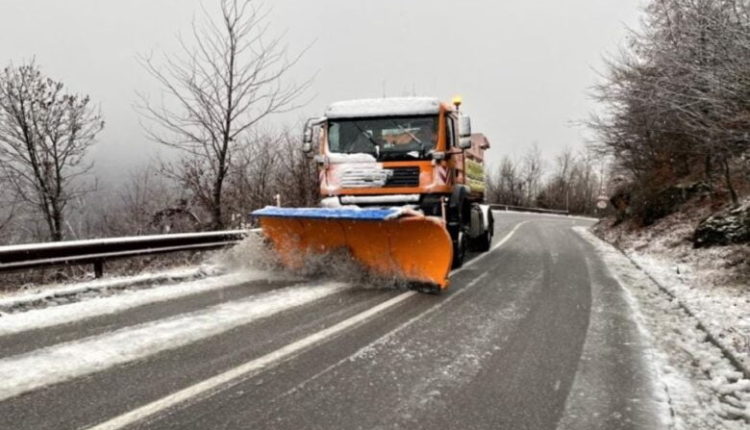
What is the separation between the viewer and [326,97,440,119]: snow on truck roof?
9141mm

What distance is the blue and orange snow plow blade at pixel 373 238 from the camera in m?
7.28

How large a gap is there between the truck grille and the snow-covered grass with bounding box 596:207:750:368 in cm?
416

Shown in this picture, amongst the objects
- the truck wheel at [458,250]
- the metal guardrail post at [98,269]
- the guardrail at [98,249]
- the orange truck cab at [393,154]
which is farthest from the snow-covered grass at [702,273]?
the metal guardrail post at [98,269]

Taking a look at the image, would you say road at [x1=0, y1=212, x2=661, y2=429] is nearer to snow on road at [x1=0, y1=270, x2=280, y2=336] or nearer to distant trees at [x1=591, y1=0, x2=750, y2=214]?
snow on road at [x1=0, y1=270, x2=280, y2=336]

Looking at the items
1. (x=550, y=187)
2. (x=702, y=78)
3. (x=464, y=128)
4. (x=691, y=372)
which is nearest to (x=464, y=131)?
(x=464, y=128)

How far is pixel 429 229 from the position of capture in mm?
7328

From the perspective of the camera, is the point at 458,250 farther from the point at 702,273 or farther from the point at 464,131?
the point at 702,273

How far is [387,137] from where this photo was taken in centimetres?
909

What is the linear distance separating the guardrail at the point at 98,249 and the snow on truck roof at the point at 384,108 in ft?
9.39

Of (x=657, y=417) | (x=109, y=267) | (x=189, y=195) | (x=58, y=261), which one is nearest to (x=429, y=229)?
(x=657, y=417)

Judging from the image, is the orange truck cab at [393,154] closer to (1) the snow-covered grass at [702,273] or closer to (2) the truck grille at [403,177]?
(2) the truck grille at [403,177]

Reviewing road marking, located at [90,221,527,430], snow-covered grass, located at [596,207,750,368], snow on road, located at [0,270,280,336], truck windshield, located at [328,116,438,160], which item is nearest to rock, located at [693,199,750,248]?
snow-covered grass, located at [596,207,750,368]

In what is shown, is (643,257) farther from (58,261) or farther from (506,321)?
(58,261)

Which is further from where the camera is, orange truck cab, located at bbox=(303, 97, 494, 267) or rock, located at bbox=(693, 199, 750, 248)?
rock, located at bbox=(693, 199, 750, 248)
